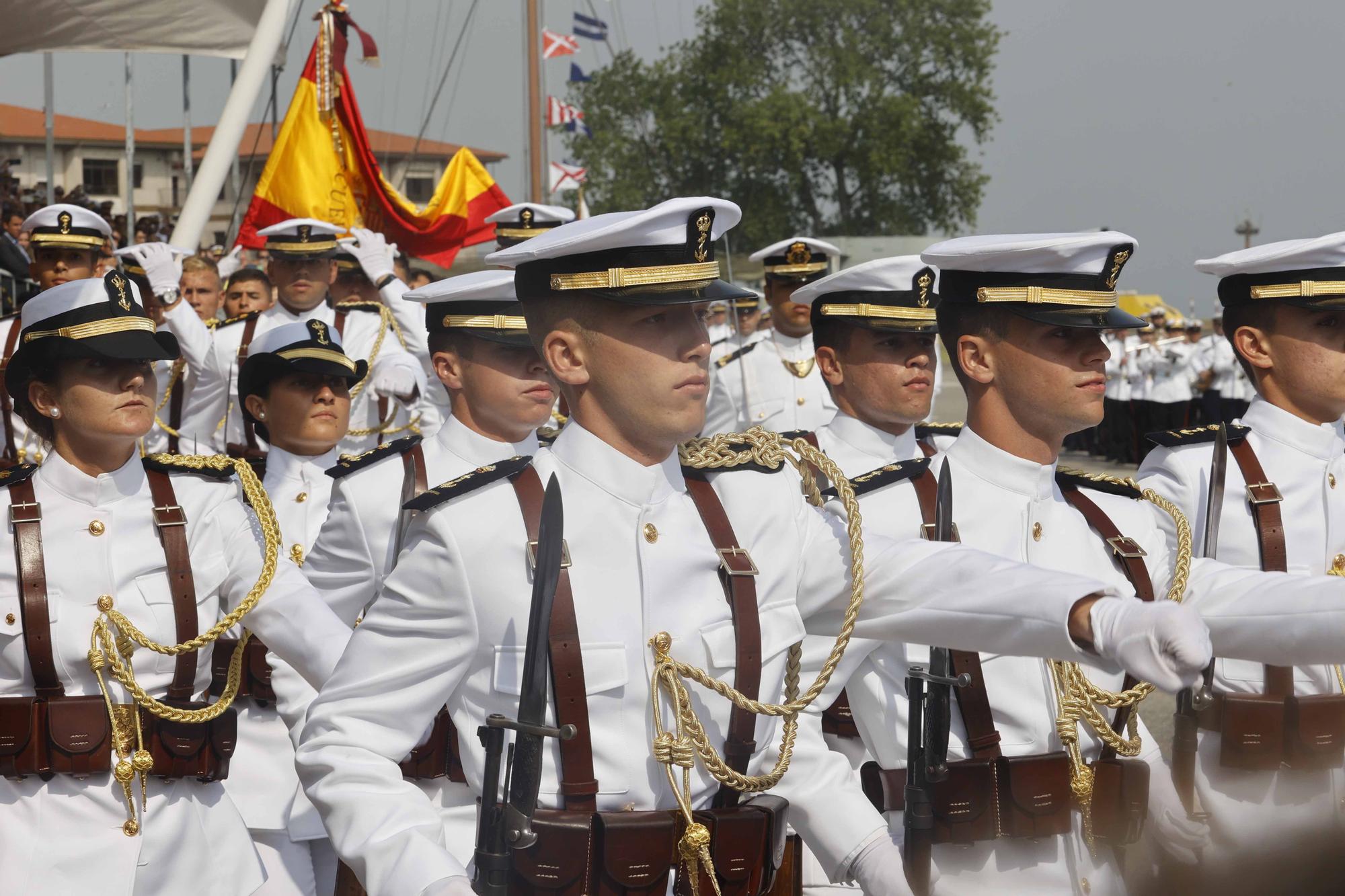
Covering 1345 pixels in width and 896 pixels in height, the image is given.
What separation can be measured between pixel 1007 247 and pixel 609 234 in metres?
1.15

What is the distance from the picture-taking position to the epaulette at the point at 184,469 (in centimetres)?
414

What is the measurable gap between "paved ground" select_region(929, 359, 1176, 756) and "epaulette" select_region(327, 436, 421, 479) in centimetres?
215

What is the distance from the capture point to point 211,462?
4.20 m

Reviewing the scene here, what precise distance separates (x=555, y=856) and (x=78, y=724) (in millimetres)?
1783

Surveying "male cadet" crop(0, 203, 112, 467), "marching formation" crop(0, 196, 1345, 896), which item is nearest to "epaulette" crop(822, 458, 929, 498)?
"marching formation" crop(0, 196, 1345, 896)

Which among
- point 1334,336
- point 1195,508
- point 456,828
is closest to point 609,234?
point 456,828

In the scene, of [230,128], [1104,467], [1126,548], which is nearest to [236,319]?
[230,128]

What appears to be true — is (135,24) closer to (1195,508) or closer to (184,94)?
(1195,508)

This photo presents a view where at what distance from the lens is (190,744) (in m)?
3.99

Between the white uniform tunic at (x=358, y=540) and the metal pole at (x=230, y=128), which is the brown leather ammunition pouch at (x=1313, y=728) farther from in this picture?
the metal pole at (x=230, y=128)

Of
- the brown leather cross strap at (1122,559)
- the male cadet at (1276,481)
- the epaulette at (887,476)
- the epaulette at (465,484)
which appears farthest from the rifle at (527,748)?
the male cadet at (1276,481)

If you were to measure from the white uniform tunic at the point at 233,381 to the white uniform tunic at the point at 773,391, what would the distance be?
1.93 m

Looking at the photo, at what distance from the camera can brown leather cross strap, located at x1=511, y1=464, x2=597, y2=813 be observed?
2.62 meters

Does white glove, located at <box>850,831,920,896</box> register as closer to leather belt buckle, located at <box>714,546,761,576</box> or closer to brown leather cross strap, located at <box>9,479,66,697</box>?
leather belt buckle, located at <box>714,546,761,576</box>
